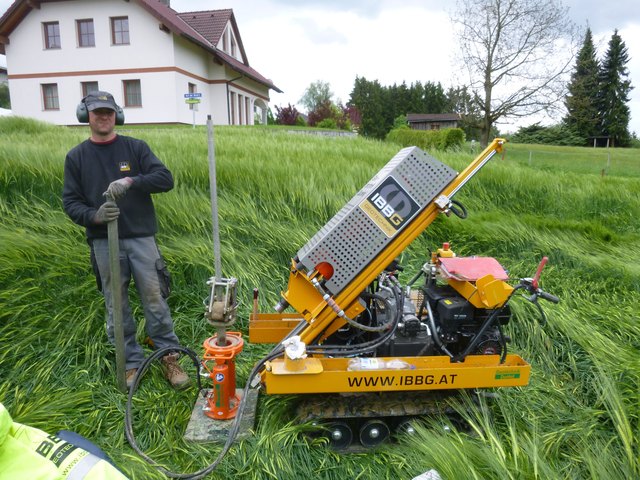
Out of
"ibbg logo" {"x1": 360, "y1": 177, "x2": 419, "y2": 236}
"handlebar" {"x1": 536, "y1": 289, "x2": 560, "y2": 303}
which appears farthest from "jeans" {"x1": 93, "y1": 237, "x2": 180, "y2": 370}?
"handlebar" {"x1": 536, "y1": 289, "x2": 560, "y2": 303}

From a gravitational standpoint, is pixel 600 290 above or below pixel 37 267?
below

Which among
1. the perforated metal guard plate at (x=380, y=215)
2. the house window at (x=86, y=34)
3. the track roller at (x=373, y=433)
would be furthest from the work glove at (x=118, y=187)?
the house window at (x=86, y=34)

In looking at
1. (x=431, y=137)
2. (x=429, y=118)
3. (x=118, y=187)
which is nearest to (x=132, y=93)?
(x=431, y=137)

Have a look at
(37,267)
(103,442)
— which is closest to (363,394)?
(103,442)

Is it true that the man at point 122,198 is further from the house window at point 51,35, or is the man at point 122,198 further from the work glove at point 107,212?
the house window at point 51,35

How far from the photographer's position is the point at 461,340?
2965 millimetres

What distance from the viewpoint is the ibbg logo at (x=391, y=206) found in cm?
260

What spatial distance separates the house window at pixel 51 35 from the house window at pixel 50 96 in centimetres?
193

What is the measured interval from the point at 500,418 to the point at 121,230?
304 centimetres

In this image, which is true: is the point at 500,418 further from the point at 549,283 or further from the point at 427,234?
the point at 427,234

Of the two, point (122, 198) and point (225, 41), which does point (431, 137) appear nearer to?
point (122, 198)

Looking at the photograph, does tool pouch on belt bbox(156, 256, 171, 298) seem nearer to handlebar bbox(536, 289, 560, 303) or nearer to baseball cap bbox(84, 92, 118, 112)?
baseball cap bbox(84, 92, 118, 112)

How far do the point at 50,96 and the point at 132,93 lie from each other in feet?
15.4

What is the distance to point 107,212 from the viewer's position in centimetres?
293
